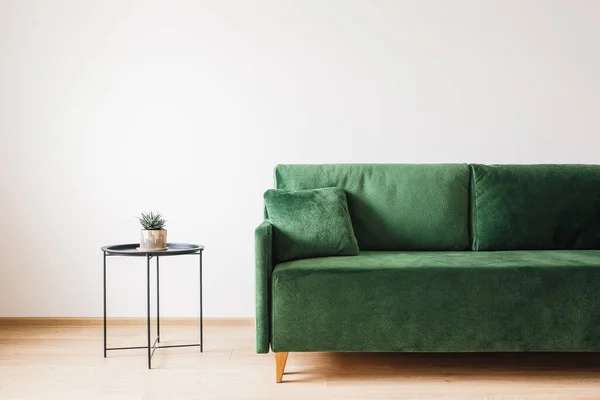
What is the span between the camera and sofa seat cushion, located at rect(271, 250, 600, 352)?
2287 mm

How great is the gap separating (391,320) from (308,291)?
0.33 meters

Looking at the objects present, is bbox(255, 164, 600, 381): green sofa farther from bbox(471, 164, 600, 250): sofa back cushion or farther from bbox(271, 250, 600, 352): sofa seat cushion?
bbox(471, 164, 600, 250): sofa back cushion

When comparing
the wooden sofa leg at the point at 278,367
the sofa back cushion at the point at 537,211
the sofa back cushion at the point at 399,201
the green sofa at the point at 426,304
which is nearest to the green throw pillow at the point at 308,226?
the green sofa at the point at 426,304

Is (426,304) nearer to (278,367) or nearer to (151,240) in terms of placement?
(278,367)

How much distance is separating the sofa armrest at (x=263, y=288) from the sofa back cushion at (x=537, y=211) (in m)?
1.11

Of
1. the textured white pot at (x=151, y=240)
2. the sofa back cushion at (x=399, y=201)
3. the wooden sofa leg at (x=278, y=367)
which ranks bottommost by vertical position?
the wooden sofa leg at (x=278, y=367)

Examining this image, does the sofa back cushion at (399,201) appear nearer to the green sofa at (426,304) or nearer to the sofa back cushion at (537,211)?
the sofa back cushion at (537,211)

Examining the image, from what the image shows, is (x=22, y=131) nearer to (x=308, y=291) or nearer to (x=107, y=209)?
(x=107, y=209)

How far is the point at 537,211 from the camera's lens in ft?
9.37

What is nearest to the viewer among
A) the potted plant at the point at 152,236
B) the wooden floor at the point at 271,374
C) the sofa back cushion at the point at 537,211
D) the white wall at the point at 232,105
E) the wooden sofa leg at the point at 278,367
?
the wooden floor at the point at 271,374

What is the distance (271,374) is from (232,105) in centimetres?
154

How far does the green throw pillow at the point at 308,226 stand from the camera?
100.0 inches

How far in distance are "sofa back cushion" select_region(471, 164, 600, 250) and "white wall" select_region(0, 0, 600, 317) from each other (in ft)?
1.46

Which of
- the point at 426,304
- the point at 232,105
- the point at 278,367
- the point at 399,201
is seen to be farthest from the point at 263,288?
the point at 232,105
